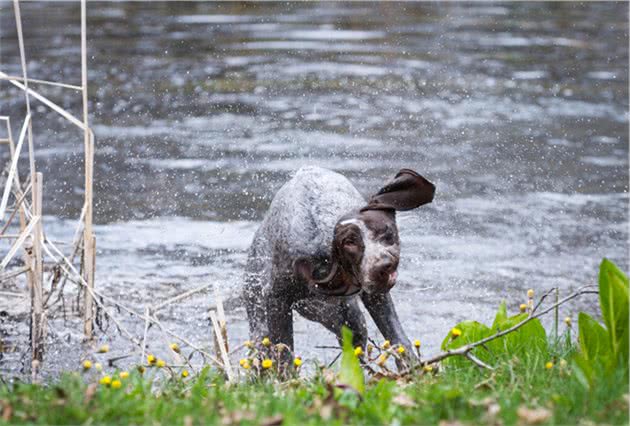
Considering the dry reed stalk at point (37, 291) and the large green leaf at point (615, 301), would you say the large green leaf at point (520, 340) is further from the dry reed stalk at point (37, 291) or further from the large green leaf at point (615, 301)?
the dry reed stalk at point (37, 291)

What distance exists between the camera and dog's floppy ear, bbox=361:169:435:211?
471cm

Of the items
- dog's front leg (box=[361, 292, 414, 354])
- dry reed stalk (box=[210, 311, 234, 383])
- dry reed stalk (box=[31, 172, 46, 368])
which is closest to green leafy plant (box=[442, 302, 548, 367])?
dog's front leg (box=[361, 292, 414, 354])

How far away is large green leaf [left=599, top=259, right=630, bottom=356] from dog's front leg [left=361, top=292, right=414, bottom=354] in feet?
3.49

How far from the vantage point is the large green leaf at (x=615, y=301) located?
174 inches

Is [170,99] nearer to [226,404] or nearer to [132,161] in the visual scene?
[132,161]

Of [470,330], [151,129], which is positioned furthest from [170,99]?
[470,330]

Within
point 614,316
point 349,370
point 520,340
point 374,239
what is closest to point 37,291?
point 374,239

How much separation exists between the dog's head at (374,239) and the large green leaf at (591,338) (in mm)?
849

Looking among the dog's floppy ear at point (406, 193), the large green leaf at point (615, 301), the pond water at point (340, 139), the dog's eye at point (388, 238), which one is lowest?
the pond water at point (340, 139)

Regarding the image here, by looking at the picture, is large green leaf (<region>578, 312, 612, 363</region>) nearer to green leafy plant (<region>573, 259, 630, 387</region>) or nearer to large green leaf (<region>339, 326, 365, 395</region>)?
green leafy plant (<region>573, 259, 630, 387</region>)

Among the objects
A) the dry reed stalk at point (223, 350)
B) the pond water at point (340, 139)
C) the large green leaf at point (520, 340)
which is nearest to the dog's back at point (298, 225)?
the dry reed stalk at point (223, 350)

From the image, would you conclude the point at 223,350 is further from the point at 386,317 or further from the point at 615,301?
the point at 615,301

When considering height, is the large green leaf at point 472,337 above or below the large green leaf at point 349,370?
below

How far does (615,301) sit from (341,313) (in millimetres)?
1555
